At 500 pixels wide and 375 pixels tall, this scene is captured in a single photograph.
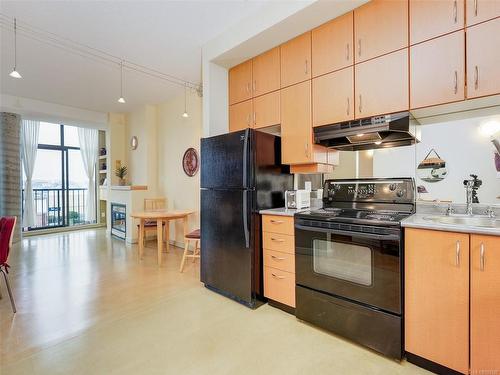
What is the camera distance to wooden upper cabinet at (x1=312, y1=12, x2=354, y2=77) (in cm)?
217

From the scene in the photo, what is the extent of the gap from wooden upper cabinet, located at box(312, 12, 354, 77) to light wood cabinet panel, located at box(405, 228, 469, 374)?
153 centimetres

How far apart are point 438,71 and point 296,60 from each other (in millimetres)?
1228

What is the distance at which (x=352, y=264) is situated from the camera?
1.87 metres

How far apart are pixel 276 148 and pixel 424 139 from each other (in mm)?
1321

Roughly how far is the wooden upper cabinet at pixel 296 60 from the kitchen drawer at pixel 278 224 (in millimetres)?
1359

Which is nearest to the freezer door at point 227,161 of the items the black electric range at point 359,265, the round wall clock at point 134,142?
the black electric range at point 359,265

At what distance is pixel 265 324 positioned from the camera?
2.16 meters

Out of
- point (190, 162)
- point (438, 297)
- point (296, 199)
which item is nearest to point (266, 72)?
point (296, 199)

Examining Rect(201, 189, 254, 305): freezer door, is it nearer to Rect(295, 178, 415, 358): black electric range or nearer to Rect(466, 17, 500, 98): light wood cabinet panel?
Rect(295, 178, 415, 358): black electric range

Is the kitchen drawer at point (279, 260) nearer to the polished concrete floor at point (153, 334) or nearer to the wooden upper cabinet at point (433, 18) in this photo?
the polished concrete floor at point (153, 334)

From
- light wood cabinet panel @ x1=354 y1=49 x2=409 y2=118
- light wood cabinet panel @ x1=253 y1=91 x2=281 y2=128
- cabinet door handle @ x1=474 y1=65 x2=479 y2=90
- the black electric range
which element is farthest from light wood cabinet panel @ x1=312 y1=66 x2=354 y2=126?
cabinet door handle @ x1=474 y1=65 x2=479 y2=90

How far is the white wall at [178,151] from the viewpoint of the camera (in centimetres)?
449

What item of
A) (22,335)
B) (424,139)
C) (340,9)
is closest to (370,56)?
(340,9)

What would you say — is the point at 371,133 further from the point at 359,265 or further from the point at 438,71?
the point at 359,265
